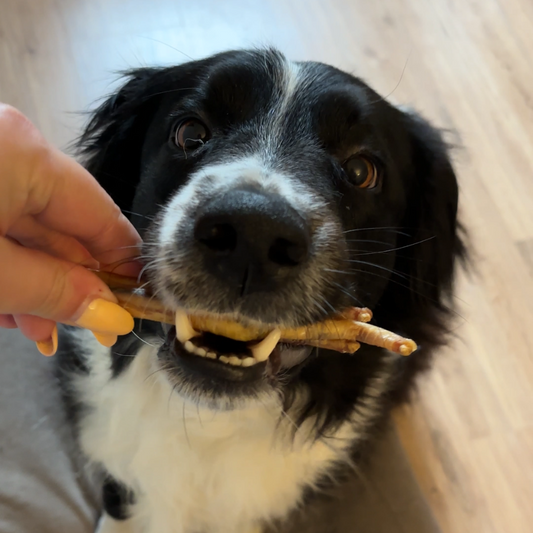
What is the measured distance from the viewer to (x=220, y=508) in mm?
1675

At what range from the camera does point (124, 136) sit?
62.7 inches

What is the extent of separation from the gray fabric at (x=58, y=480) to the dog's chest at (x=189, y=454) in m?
0.20

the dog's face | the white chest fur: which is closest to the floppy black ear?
the dog's face

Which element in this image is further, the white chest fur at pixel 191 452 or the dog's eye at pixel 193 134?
the white chest fur at pixel 191 452

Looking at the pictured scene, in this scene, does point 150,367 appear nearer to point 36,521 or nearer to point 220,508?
point 220,508

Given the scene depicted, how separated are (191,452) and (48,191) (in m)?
0.92

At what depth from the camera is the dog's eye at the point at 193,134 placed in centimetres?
134

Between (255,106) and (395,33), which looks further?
(395,33)

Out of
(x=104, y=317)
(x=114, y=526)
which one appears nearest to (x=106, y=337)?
(x=104, y=317)

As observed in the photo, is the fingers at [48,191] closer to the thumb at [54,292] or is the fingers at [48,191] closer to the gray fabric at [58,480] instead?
the thumb at [54,292]

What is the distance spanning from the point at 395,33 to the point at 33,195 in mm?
2674

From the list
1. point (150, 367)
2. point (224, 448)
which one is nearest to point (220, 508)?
point (224, 448)

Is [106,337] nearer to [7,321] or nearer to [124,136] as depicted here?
[7,321]

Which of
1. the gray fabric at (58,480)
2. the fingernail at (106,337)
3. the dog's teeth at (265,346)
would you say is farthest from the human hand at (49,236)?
the gray fabric at (58,480)
